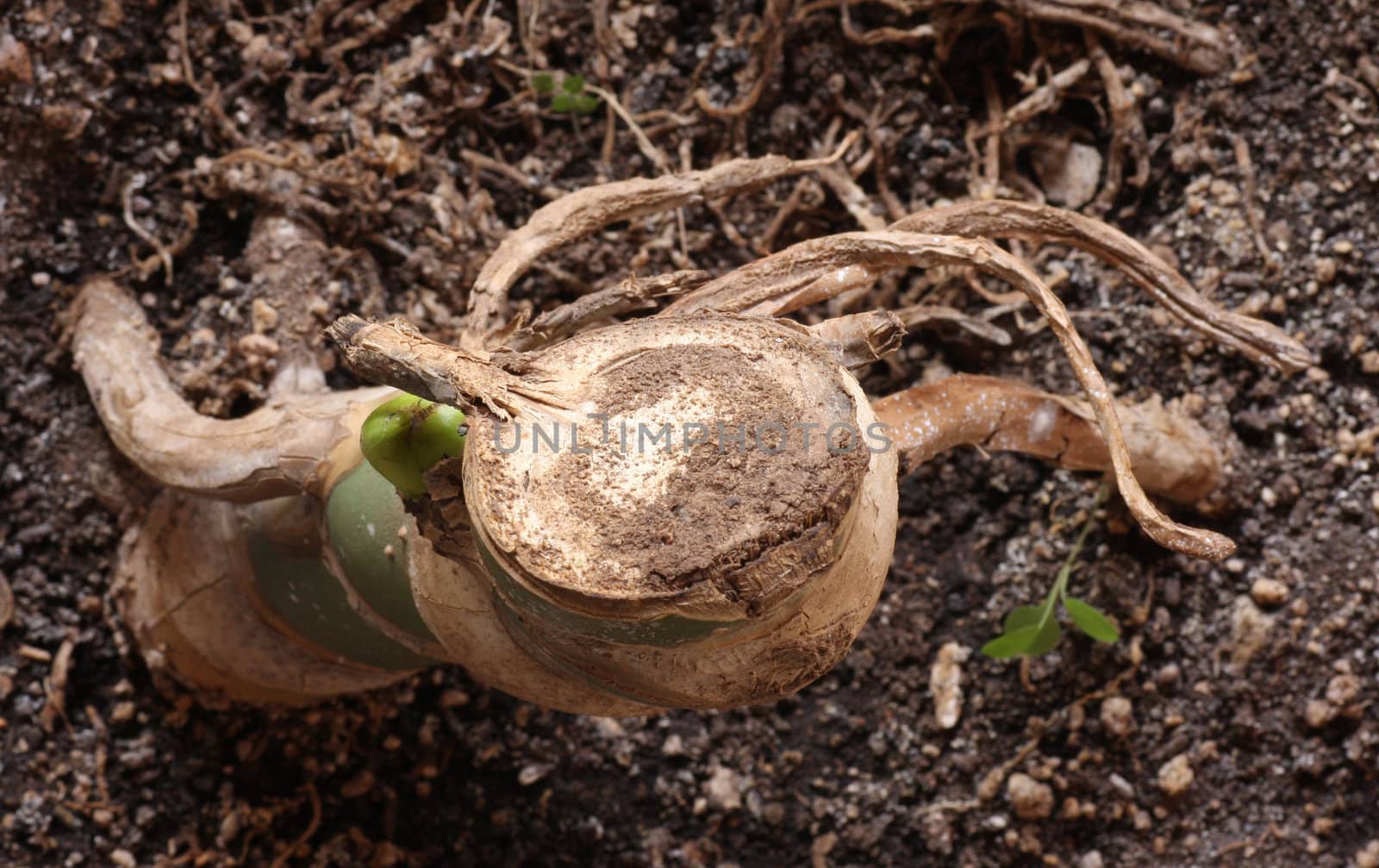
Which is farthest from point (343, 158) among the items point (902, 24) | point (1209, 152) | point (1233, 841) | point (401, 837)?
point (1233, 841)

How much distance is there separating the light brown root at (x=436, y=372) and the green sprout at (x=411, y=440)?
0.19 feet

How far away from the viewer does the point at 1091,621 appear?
61.2 inches

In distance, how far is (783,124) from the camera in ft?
5.78

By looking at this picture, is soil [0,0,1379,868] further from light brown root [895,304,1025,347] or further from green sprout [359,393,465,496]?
green sprout [359,393,465,496]

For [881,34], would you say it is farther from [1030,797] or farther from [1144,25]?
[1030,797]

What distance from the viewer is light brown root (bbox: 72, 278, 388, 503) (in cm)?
128

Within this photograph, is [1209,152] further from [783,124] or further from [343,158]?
[343,158]

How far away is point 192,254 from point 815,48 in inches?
35.2

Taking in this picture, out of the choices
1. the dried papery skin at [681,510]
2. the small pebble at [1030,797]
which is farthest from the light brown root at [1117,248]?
the small pebble at [1030,797]

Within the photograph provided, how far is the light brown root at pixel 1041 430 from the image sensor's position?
125 centimetres

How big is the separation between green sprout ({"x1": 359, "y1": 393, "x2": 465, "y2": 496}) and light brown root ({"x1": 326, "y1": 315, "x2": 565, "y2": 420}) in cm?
6

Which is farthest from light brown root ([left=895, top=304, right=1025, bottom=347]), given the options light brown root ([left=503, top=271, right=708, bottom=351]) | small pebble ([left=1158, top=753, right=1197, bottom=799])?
small pebble ([left=1158, top=753, right=1197, bottom=799])

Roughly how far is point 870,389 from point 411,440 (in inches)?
34.9

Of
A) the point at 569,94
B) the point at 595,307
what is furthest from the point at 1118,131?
the point at 595,307
